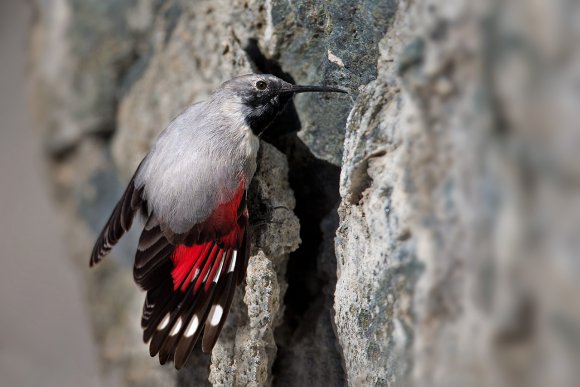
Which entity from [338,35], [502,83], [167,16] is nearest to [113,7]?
[167,16]

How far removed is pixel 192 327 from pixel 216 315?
0.29 ft

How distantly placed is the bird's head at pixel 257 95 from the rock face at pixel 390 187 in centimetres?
10

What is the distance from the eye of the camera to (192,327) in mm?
2236

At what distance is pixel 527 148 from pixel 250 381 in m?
1.29

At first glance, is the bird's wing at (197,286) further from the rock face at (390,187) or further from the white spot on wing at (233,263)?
the rock face at (390,187)

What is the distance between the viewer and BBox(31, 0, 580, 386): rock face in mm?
1367

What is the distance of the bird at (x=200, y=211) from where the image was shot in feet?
7.38

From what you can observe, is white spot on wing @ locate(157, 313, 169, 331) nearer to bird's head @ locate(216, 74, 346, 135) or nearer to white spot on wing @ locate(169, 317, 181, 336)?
white spot on wing @ locate(169, 317, 181, 336)

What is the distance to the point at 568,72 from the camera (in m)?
1.34

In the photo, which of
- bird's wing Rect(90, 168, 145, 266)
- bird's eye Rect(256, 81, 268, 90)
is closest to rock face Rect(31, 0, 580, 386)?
bird's eye Rect(256, 81, 268, 90)

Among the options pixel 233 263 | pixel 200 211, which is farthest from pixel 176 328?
pixel 200 211

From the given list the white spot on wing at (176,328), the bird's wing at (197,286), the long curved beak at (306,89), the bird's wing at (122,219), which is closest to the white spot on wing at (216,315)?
the bird's wing at (197,286)

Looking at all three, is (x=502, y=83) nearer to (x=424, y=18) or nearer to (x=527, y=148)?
(x=527, y=148)

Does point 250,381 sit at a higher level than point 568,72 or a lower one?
lower
